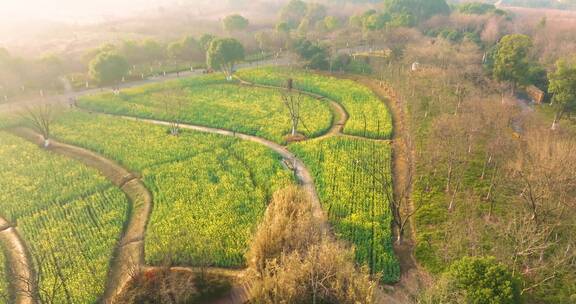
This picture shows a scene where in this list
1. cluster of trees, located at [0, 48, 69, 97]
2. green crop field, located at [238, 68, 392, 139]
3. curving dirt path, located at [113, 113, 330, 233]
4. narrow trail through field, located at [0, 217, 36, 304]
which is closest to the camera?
narrow trail through field, located at [0, 217, 36, 304]

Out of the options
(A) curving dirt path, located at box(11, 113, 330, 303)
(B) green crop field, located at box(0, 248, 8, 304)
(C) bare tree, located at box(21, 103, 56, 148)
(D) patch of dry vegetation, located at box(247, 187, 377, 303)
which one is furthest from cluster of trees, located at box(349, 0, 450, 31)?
(B) green crop field, located at box(0, 248, 8, 304)

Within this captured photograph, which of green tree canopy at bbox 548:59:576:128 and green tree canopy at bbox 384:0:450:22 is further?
green tree canopy at bbox 384:0:450:22

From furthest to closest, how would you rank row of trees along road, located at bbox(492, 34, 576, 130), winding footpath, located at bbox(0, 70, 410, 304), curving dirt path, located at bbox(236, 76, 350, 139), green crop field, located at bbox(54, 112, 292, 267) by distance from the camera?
curving dirt path, located at bbox(236, 76, 350, 139), row of trees along road, located at bbox(492, 34, 576, 130), green crop field, located at bbox(54, 112, 292, 267), winding footpath, located at bbox(0, 70, 410, 304)

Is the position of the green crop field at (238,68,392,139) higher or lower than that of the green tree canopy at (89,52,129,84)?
lower

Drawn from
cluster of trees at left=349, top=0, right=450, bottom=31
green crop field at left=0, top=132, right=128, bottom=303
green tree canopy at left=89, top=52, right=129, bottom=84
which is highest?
cluster of trees at left=349, top=0, right=450, bottom=31

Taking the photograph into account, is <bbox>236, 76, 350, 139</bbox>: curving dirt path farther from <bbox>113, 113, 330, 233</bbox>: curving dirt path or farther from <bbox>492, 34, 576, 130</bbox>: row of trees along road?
<bbox>492, 34, 576, 130</bbox>: row of trees along road

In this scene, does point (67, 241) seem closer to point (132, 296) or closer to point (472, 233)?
point (132, 296)

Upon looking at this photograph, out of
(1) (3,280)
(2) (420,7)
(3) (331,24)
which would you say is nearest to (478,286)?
(1) (3,280)
